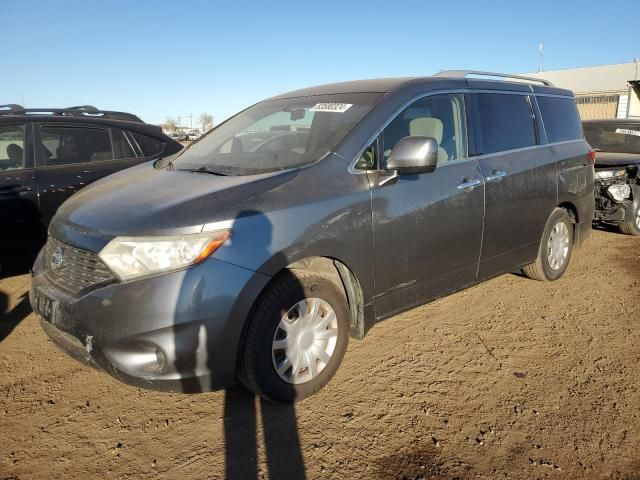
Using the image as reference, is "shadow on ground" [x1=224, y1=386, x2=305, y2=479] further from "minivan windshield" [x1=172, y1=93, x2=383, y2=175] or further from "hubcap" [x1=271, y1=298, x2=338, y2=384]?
"minivan windshield" [x1=172, y1=93, x2=383, y2=175]

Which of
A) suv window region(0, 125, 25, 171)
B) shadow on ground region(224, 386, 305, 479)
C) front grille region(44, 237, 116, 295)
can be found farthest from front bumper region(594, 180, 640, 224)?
suv window region(0, 125, 25, 171)

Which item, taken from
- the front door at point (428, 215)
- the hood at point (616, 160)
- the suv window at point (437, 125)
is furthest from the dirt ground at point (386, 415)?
the hood at point (616, 160)

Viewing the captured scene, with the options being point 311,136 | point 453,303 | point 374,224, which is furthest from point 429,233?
point 453,303

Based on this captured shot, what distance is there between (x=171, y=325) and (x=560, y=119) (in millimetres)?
4312

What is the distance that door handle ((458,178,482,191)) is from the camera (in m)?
3.49

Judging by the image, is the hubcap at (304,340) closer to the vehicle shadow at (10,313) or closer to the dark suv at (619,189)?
the vehicle shadow at (10,313)

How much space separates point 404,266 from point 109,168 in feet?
11.4

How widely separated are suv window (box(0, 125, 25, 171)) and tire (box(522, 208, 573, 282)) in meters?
5.00

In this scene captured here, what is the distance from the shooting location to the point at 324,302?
111 inches

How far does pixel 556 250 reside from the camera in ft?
15.6

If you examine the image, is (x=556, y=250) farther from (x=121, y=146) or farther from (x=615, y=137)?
(x=121, y=146)

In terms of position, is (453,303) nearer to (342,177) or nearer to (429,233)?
(429,233)

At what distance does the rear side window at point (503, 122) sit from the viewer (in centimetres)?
387

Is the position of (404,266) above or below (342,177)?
below
